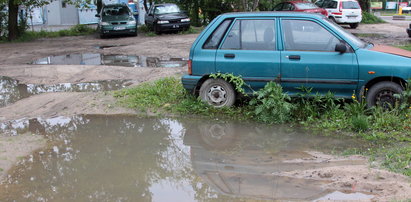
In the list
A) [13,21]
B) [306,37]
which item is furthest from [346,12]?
[306,37]

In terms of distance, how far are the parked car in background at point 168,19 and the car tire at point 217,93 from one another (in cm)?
1493

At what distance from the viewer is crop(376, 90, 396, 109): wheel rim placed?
6535 millimetres

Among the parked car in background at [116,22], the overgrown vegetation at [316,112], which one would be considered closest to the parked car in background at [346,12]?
the parked car in background at [116,22]

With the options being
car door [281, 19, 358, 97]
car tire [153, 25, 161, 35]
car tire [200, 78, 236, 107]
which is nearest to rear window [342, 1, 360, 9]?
car tire [153, 25, 161, 35]

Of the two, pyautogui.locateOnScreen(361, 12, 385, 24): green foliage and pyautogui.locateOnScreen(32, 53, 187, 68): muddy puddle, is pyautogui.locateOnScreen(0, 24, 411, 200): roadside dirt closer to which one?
pyautogui.locateOnScreen(32, 53, 187, 68): muddy puddle

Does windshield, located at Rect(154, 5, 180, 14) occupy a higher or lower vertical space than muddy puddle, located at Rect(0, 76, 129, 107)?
higher

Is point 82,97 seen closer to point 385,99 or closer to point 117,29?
point 385,99

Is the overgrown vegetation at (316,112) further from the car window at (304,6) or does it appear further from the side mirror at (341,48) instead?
the car window at (304,6)

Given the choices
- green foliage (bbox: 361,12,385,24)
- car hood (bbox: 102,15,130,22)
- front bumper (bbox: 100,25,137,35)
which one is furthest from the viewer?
green foliage (bbox: 361,12,385,24)

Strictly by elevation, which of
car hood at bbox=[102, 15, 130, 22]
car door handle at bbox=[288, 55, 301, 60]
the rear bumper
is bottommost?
the rear bumper

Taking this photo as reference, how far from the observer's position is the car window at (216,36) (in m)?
7.18

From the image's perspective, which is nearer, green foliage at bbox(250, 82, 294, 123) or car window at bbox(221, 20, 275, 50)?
green foliage at bbox(250, 82, 294, 123)

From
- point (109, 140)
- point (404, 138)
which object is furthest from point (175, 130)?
point (404, 138)

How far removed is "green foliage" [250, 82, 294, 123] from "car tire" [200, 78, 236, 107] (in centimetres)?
53
